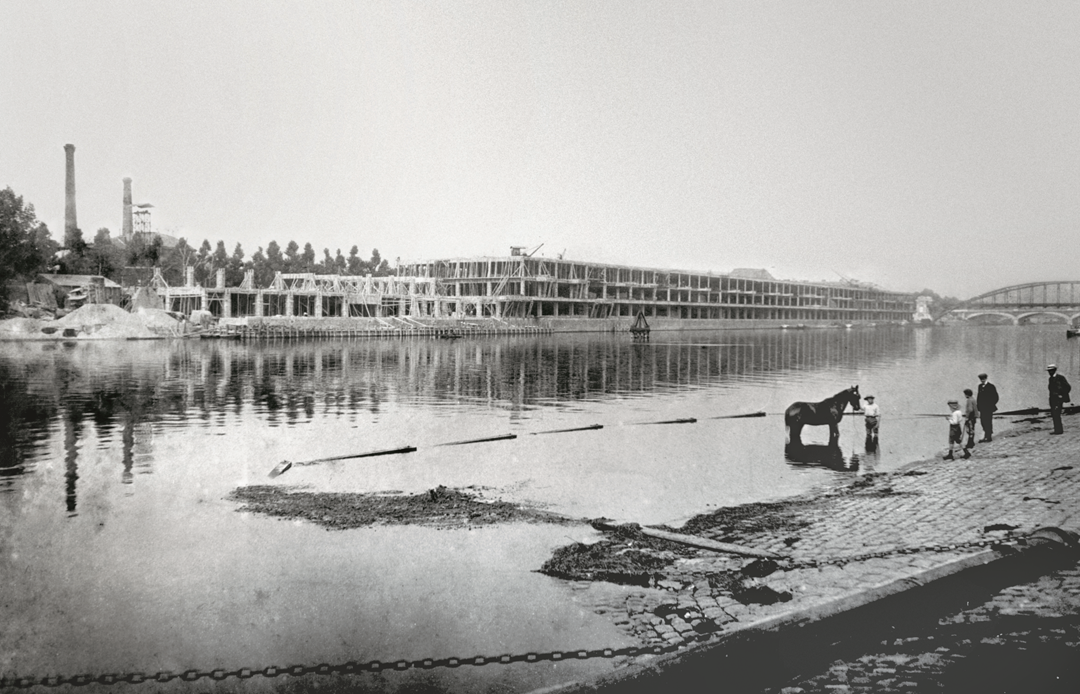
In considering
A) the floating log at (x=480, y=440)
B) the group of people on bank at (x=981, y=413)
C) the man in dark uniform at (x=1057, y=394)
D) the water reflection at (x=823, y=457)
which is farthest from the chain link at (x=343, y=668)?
the man in dark uniform at (x=1057, y=394)

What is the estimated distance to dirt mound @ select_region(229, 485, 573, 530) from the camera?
10055 millimetres

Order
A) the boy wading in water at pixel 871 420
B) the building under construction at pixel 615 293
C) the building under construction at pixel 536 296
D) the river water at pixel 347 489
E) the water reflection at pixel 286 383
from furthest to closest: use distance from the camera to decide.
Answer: the building under construction at pixel 615 293 < the building under construction at pixel 536 296 < the water reflection at pixel 286 383 < the boy wading in water at pixel 871 420 < the river water at pixel 347 489

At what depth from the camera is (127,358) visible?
43875mm

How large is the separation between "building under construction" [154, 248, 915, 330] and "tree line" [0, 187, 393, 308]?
444cm

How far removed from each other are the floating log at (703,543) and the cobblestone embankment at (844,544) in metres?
0.16

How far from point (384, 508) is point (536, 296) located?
102570 mm

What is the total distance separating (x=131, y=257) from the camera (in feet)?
237

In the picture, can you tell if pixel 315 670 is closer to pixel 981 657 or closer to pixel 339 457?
pixel 981 657

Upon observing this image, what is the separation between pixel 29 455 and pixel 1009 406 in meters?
25.8

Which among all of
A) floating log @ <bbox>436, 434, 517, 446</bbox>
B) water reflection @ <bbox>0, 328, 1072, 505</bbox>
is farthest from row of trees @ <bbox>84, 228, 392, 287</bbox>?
floating log @ <bbox>436, 434, 517, 446</bbox>

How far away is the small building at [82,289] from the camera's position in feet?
190

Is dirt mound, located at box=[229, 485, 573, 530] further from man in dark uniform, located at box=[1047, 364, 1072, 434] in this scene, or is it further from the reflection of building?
the reflection of building

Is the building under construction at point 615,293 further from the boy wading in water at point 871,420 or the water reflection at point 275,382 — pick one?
the boy wading in water at point 871,420

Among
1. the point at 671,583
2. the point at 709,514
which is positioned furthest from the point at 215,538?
the point at 709,514
